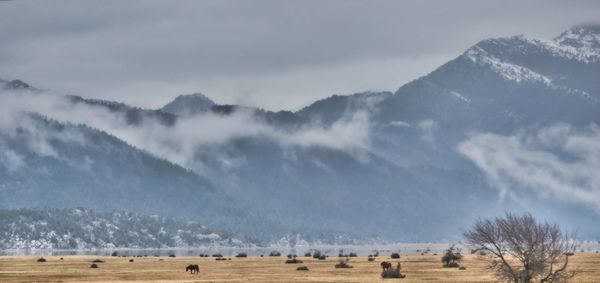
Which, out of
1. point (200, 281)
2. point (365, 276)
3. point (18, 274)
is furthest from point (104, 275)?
point (365, 276)

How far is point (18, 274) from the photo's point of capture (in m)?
126

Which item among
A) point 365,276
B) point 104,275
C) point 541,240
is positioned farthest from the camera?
point 104,275

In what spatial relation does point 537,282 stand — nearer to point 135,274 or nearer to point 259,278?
point 259,278

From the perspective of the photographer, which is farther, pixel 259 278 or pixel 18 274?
pixel 18 274

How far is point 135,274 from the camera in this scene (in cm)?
12375

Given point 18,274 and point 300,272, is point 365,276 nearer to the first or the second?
point 300,272

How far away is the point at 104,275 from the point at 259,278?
72.4 feet

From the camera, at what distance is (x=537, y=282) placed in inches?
3494

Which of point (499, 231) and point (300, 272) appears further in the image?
point (300, 272)

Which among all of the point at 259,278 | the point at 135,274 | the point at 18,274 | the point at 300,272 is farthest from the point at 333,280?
the point at 18,274

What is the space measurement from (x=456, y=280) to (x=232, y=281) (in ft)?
72.3

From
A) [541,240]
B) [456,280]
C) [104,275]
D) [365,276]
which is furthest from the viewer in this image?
[104,275]

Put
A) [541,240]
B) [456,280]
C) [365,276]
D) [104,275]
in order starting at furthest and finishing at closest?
[104,275] → [365,276] → [456,280] → [541,240]

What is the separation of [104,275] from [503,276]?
51842mm
